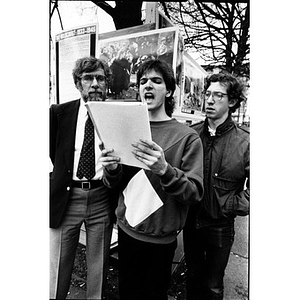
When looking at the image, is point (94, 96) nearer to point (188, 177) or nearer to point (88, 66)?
point (88, 66)

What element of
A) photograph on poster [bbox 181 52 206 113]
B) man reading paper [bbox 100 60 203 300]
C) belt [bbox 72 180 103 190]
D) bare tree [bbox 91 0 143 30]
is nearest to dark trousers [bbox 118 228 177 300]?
man reading paper [bbox 100 60 203 300]

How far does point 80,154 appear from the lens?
0.76 meters

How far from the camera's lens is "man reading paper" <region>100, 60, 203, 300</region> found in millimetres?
688

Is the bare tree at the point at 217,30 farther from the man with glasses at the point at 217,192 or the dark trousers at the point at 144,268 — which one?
the dark trousers at the point at 144,268

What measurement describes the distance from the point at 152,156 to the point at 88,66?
1.20ft

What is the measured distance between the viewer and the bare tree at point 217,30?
2.62 feet

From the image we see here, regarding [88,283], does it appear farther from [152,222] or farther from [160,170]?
[160,170]

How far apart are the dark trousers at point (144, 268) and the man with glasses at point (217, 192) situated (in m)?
0.08

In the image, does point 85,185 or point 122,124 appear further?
point 85,185

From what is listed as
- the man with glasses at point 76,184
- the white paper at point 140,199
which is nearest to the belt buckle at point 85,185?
the man with glasses at point 76,184

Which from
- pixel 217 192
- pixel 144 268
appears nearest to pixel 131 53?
pixel 217 192

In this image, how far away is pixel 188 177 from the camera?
2.16 feet

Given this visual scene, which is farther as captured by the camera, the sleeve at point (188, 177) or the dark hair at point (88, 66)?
the dark hair at point (88, 66)
